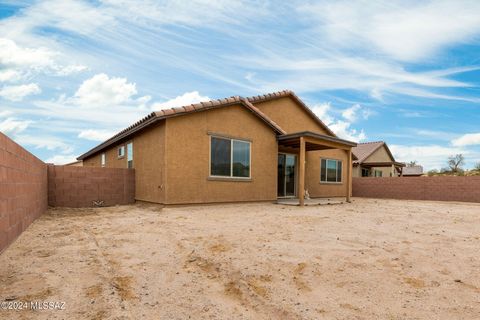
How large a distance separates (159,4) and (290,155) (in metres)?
9.19

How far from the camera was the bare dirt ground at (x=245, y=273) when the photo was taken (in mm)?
2908

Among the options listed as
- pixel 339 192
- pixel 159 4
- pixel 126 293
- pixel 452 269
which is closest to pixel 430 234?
pixel 452 269

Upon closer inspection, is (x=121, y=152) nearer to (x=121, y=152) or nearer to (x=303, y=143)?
(x=121, y=152)

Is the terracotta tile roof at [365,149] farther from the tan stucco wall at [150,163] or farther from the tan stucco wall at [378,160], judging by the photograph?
the tan stucco wall at [150,163]

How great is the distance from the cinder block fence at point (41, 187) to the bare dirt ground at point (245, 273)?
1.50 feet

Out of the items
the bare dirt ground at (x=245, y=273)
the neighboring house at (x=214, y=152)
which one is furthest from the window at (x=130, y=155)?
the bare dirt ground at (x=245, y=273)

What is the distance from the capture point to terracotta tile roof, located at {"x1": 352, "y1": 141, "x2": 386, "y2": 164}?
27.2m

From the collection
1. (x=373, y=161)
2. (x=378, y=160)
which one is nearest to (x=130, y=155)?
(x=373, y=161)

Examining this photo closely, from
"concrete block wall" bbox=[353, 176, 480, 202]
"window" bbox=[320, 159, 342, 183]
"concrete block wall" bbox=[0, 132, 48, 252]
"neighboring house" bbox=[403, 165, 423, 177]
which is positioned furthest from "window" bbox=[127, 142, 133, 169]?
"neighboring house" bbox=[403, 165, 423, 177]

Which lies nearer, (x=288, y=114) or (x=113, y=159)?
(x=113, y=159)

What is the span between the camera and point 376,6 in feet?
33.0

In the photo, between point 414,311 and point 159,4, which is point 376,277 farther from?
point 159,4

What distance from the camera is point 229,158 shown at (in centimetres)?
1145

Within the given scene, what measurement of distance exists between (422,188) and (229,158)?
47.3 feet
